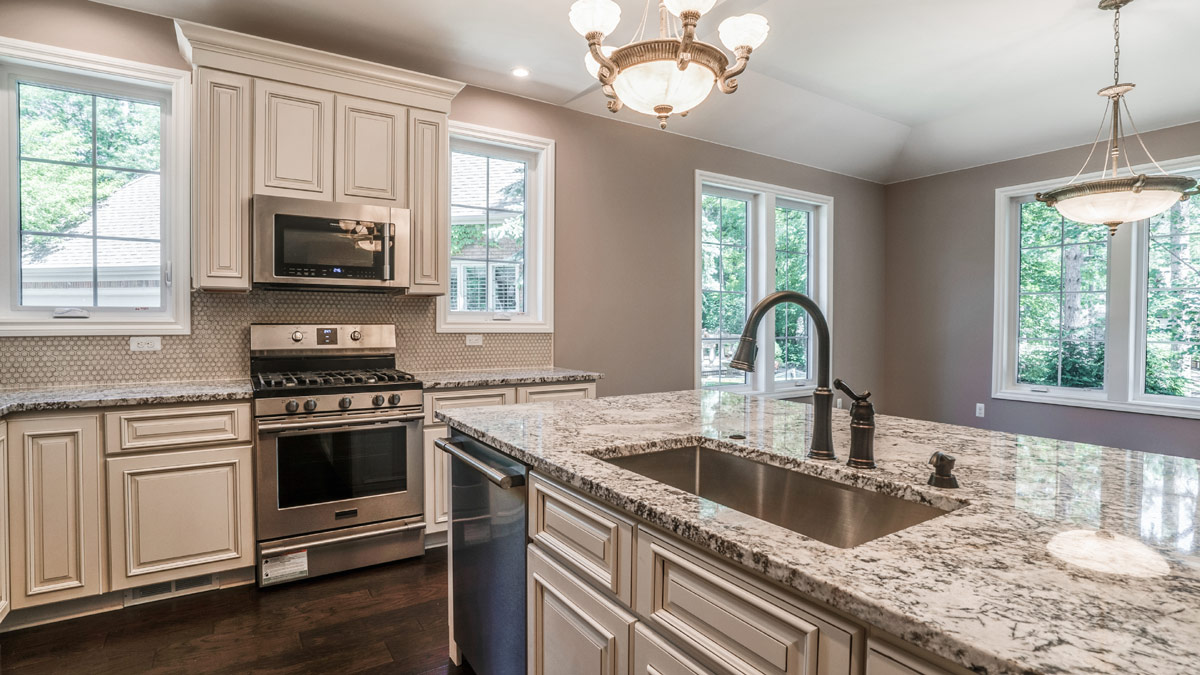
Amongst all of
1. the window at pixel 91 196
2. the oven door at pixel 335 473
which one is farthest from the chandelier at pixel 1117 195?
the window at pixel 91 196

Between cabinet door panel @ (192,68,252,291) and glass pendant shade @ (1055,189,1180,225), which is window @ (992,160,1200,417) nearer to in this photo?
glass pendant shade @ (1055,189,1180,225)

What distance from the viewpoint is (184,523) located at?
2443 millimetres

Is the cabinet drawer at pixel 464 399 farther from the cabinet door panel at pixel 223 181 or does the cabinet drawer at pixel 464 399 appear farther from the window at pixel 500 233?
the cabinet door panel at pixel 223 181

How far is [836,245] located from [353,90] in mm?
4097

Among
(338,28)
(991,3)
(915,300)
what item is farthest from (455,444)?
(915,300)

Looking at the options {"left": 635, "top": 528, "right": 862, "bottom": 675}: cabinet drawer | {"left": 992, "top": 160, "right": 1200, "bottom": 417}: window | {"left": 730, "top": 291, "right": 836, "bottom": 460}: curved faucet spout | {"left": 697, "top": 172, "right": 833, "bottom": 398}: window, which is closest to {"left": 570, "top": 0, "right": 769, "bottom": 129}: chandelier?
{"left": 730, "top": 291, "right": 836, "bottom": 460}: curved faucet spout

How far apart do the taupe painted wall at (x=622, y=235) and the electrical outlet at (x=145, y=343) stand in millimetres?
1929

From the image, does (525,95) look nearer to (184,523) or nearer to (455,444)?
(455,444)

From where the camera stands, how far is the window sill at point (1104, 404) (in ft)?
12.6

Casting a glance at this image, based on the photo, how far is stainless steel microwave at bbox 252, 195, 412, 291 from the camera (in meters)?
2.72

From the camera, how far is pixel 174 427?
2.42 m

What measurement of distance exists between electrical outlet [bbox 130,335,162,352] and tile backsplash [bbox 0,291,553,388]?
19mm

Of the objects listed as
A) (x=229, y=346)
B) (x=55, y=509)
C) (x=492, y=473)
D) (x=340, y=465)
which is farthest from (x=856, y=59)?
(x=55, y=509)

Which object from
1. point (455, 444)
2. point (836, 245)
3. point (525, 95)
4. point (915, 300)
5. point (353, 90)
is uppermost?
point (525, 95)
